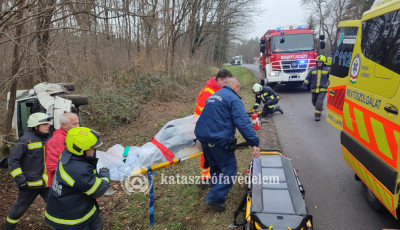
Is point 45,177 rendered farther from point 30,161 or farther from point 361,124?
point 361,124

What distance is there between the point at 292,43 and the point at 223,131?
10890 millimetres

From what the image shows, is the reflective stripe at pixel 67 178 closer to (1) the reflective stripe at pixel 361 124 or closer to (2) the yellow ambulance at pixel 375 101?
(2) the yellow ambulance at pixel 375 101

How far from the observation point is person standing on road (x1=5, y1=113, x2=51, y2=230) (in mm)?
3476

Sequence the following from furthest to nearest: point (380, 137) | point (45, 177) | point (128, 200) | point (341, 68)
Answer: point (128, 200), point (341, 68), point (45, 177), point (380, 137)

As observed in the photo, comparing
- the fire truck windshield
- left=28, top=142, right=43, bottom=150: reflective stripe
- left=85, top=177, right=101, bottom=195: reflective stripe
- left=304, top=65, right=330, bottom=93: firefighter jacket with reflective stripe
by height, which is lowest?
left=85, top=177, right=101, bottom=195: reflective stripe

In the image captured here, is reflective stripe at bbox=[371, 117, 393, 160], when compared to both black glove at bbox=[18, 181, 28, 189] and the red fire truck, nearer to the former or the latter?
black glove at bbox=[18, 181, 28, 189]

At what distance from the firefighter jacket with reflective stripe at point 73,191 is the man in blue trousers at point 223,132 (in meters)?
1.47

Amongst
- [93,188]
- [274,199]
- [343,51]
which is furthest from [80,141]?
[343,51]

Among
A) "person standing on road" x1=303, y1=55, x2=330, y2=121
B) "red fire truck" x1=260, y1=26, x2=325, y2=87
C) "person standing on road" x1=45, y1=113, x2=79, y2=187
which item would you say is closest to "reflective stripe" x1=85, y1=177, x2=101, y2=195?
"person standing on road" x1=45, y1=113, x2=79, y2=187

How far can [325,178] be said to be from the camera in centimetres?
475

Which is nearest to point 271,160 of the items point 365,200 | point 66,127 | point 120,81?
point 365,200

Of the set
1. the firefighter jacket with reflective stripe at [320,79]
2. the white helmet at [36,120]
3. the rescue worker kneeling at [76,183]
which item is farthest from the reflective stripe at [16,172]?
the firefighter jacket with reflective stripe at [320,79]

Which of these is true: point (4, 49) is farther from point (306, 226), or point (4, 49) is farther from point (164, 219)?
point (306, 226)

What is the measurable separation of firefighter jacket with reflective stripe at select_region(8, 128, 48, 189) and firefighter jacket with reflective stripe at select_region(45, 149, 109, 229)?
1.11m
